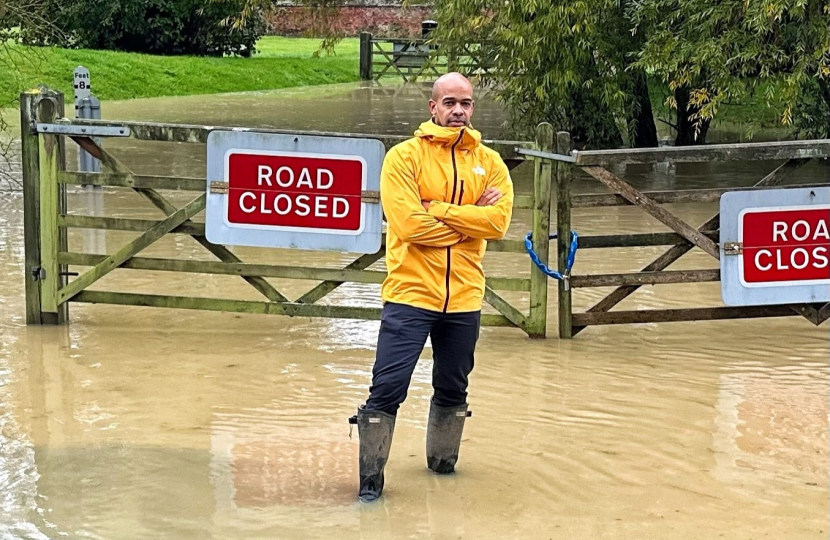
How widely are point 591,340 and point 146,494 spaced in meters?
4.12

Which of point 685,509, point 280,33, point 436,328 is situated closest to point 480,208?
point 436,328

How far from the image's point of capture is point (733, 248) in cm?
868

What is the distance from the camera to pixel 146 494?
5.91m

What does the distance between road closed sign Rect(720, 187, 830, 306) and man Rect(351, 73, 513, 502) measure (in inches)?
128

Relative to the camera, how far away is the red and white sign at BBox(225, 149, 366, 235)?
27.8 ft

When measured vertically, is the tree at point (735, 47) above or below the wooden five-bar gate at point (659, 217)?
above

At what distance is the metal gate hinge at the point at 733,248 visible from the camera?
28.5 ft

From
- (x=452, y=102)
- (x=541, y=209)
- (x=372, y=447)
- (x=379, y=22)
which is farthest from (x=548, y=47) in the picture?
(x=379, y=22)

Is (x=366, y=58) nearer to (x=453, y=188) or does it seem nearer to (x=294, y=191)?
(x=294, y=191)

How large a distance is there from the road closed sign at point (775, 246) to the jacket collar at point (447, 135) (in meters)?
3.38

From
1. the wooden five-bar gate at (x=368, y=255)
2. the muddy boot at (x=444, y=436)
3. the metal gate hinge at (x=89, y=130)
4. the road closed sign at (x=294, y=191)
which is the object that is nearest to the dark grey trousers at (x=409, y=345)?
the muddy boot at (x=444, y=436)

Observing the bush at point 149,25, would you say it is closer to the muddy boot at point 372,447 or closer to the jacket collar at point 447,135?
the jacket collar at point 447,135

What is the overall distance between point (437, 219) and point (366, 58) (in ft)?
136

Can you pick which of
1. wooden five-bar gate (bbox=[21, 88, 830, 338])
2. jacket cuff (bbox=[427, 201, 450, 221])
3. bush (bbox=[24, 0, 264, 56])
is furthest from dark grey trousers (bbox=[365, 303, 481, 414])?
bush (bbox=[24, 0, 264, 56])
